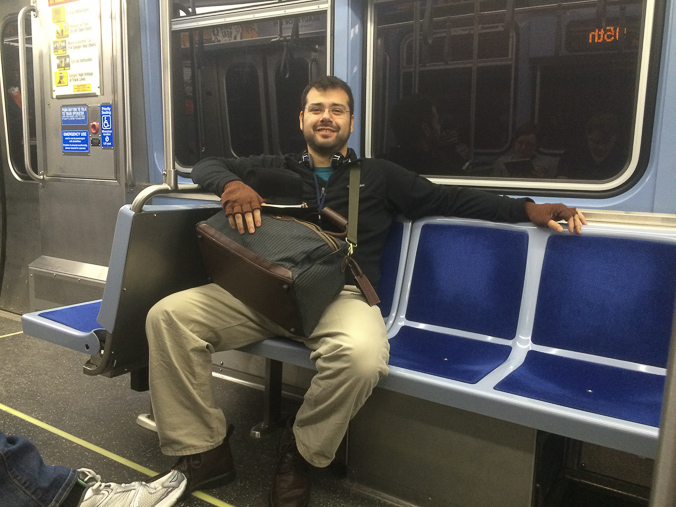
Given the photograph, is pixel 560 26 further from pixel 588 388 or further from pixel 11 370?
pixel 11 370

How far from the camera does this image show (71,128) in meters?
3.93

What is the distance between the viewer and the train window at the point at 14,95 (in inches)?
170

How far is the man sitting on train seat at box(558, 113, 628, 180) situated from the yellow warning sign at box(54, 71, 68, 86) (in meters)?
3.27

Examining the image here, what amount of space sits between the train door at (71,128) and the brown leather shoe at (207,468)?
6.95 ft

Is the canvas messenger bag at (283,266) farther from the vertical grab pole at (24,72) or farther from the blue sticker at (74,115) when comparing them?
the vertical grab pole at (24,72)

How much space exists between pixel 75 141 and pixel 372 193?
253 centimetres

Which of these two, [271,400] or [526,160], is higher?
[526,160]

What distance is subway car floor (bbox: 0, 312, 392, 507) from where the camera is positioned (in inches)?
86.0

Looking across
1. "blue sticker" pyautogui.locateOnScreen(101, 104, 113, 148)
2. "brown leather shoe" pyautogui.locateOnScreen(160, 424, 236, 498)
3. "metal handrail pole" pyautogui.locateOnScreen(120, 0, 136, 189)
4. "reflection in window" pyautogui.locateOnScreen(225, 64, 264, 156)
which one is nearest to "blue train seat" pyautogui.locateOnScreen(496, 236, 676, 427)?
"brown leather shoe" pyautogui.locateOnScreen(160, 424, 236, 498)

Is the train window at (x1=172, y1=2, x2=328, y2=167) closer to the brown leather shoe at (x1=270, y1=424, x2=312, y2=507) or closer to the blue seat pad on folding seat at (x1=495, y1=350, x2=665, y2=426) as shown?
the brown leather shoe at (x1=270, y1=424, x2=312, y2=507)

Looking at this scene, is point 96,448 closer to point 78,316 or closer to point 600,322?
point 78,316

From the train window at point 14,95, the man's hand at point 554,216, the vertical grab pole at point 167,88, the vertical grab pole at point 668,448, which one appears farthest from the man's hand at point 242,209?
the train window at point 14,95

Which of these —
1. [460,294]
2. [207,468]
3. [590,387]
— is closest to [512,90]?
[460,294]

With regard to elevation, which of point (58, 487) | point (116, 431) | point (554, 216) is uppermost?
point (554, 216)
